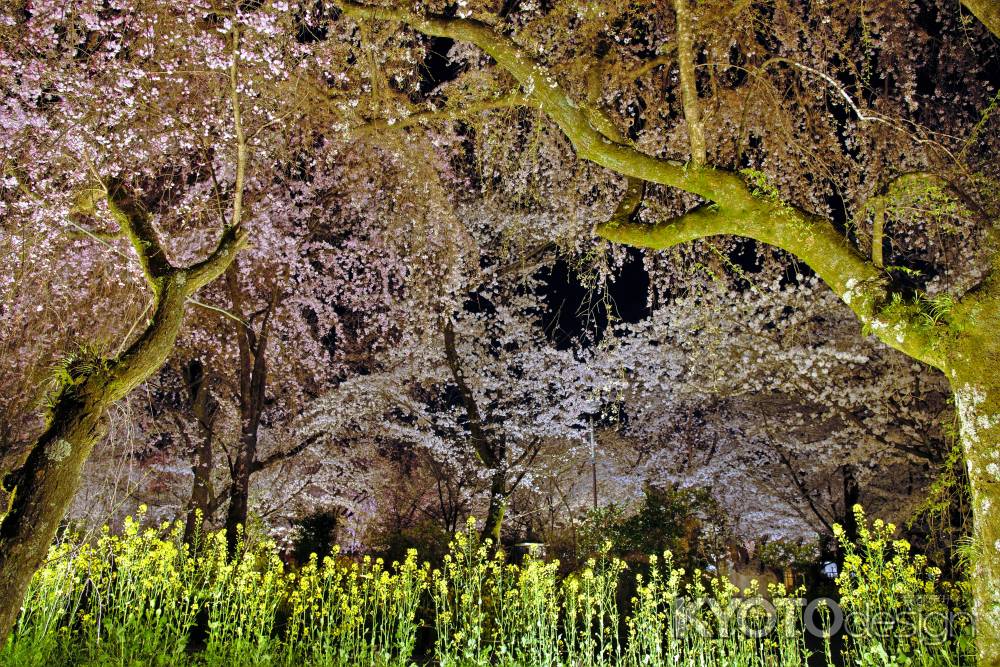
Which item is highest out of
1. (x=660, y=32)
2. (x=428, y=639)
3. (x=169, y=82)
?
(x=660, y=32)

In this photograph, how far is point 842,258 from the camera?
3.72 m

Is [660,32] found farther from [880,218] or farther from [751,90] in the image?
[880,218]

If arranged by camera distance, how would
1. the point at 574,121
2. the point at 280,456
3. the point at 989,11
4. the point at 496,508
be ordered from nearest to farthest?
1. the point at 989,11
2. the point at 574,121
3. the point at 280,456
4. the point at 496,508

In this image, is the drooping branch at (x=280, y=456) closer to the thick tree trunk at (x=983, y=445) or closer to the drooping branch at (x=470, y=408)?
the drooping branch at (x=470, y=408)

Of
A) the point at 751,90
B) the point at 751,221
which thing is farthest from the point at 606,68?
the point at 751,221

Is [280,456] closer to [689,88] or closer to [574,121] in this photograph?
[574,121]

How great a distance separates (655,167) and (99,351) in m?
3.91

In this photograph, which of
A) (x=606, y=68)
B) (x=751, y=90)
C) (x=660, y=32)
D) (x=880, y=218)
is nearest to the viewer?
(x=880, y=218)

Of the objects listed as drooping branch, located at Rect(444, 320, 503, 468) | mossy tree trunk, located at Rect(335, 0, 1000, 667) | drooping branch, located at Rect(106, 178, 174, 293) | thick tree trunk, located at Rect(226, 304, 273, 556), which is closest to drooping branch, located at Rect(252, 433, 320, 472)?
thick tree trunk, located at Rect(226, 304, 273, 556)

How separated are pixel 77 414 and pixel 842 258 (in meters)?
4.60

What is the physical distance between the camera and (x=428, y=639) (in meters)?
7.45

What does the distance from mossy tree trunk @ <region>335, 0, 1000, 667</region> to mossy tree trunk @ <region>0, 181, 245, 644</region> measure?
8.28ft

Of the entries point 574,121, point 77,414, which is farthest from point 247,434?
point 574,121

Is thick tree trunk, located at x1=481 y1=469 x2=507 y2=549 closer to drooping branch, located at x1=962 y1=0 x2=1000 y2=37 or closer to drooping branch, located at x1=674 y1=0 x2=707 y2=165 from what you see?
drooping branch, located at x1=674 y1=0 x2=707 y2=165
